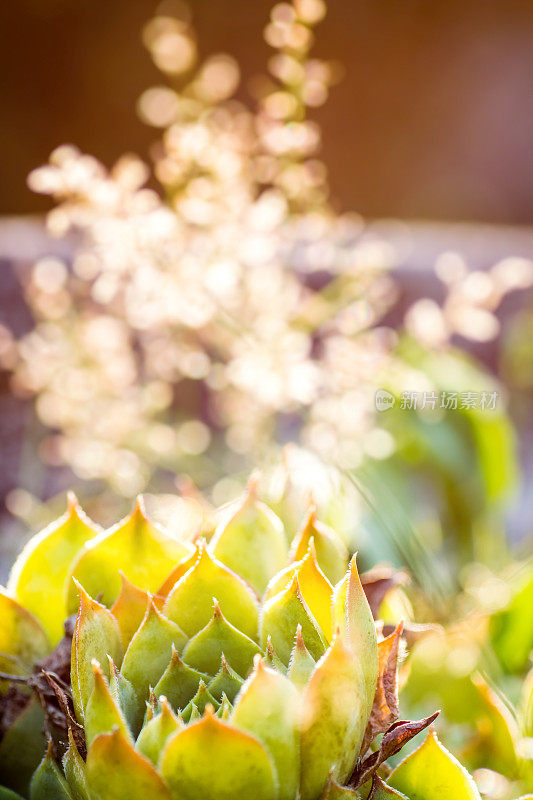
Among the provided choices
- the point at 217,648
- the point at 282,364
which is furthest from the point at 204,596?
the point at 282,364

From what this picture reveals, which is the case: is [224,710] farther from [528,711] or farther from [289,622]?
[528,711]


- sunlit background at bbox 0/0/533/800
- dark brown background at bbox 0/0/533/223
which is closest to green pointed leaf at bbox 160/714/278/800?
sunlit background at bbox 0/0/533/800

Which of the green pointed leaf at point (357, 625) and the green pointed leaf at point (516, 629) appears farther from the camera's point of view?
the green pointed leaf at point (516, 629)

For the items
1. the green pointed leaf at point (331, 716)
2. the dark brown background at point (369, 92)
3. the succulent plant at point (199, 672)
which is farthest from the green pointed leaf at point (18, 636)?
the dark brown background at point (369, 92)

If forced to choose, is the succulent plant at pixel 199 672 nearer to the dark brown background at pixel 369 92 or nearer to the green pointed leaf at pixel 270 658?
the green pointed leaf at pixel 270 658

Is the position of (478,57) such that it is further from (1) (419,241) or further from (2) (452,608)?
(2) (452,608)

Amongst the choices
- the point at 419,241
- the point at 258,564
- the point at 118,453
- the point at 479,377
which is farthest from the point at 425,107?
the point at 258,564

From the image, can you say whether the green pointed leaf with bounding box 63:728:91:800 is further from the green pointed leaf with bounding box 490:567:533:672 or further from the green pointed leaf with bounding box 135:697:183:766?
the green pointed leaf with bounding box 490:567:533:672
